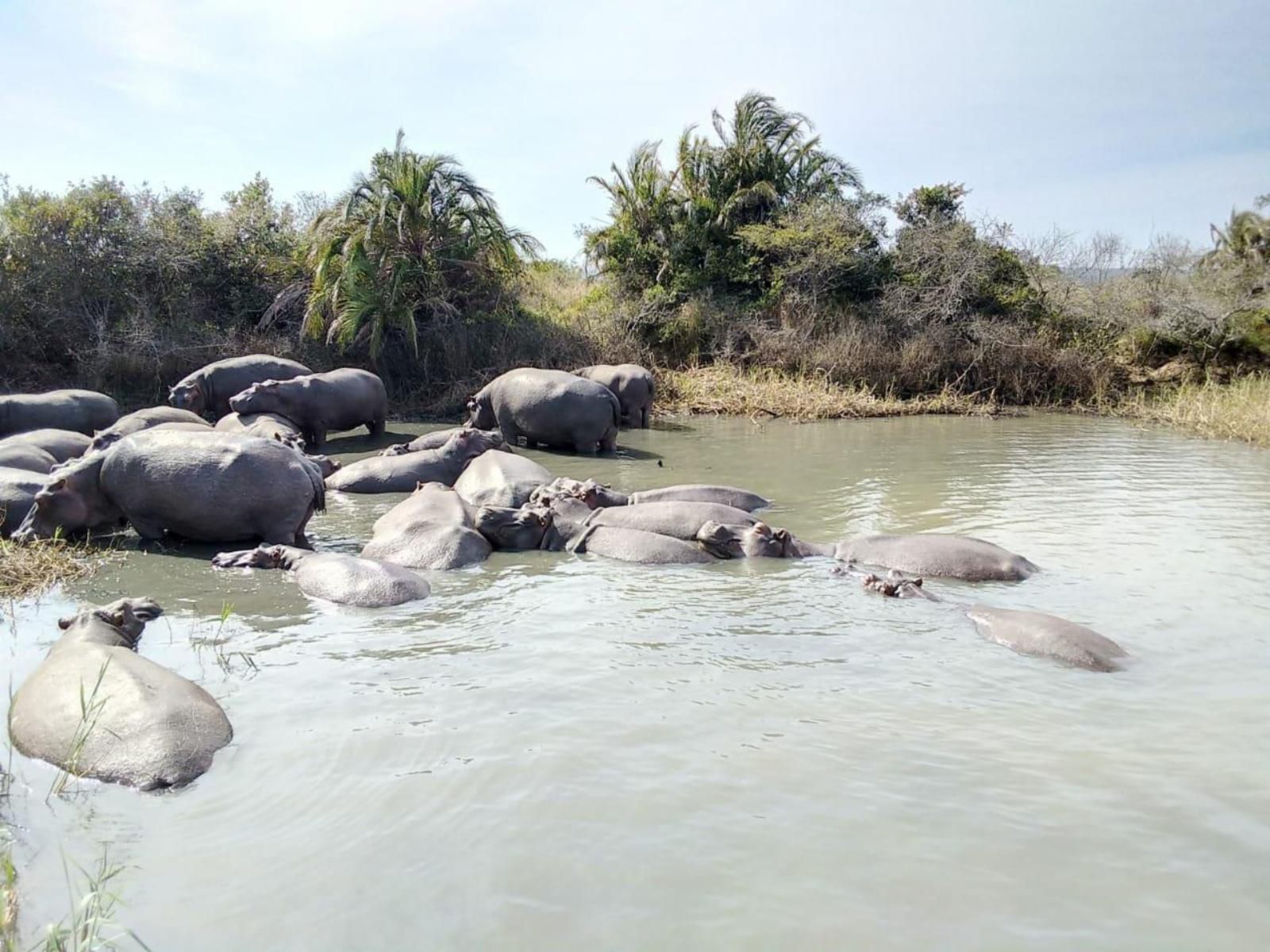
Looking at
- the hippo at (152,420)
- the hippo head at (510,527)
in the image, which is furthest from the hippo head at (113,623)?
the hippo at (152,420)

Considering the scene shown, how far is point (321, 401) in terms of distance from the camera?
15609mm

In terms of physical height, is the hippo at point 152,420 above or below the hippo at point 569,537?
above

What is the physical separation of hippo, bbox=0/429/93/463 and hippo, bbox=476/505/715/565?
17.4ft

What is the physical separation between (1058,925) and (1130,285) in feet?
83.8

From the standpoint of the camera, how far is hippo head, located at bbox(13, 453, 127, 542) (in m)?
8.74

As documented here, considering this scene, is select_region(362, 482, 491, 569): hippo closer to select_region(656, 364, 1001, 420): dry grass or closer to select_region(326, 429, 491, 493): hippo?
select_region(326, 429, 491, 493): hippo

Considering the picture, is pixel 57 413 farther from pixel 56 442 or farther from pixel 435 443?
pixel 435 443

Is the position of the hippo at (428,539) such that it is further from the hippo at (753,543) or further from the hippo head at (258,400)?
the hippo head at (258,400)

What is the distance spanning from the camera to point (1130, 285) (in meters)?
25.6

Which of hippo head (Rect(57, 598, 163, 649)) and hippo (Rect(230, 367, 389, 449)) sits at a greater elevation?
hippo (Rect(230, 367, 389, 449))

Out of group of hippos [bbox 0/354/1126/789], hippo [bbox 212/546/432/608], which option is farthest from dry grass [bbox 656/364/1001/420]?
hippo [bbox 212/546/432/608]

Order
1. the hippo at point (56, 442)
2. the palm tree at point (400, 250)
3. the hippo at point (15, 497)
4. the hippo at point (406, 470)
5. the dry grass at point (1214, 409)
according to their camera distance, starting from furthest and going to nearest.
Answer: the palm tree at point (400, 250), the dry grass at point (1214, 409), the hippo at point (406, 470), the hippo at point (56, 442), the hippo at point (15, 497)

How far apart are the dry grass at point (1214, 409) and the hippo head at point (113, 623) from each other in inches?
658

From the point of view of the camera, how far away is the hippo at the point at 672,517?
9297 millimetres
